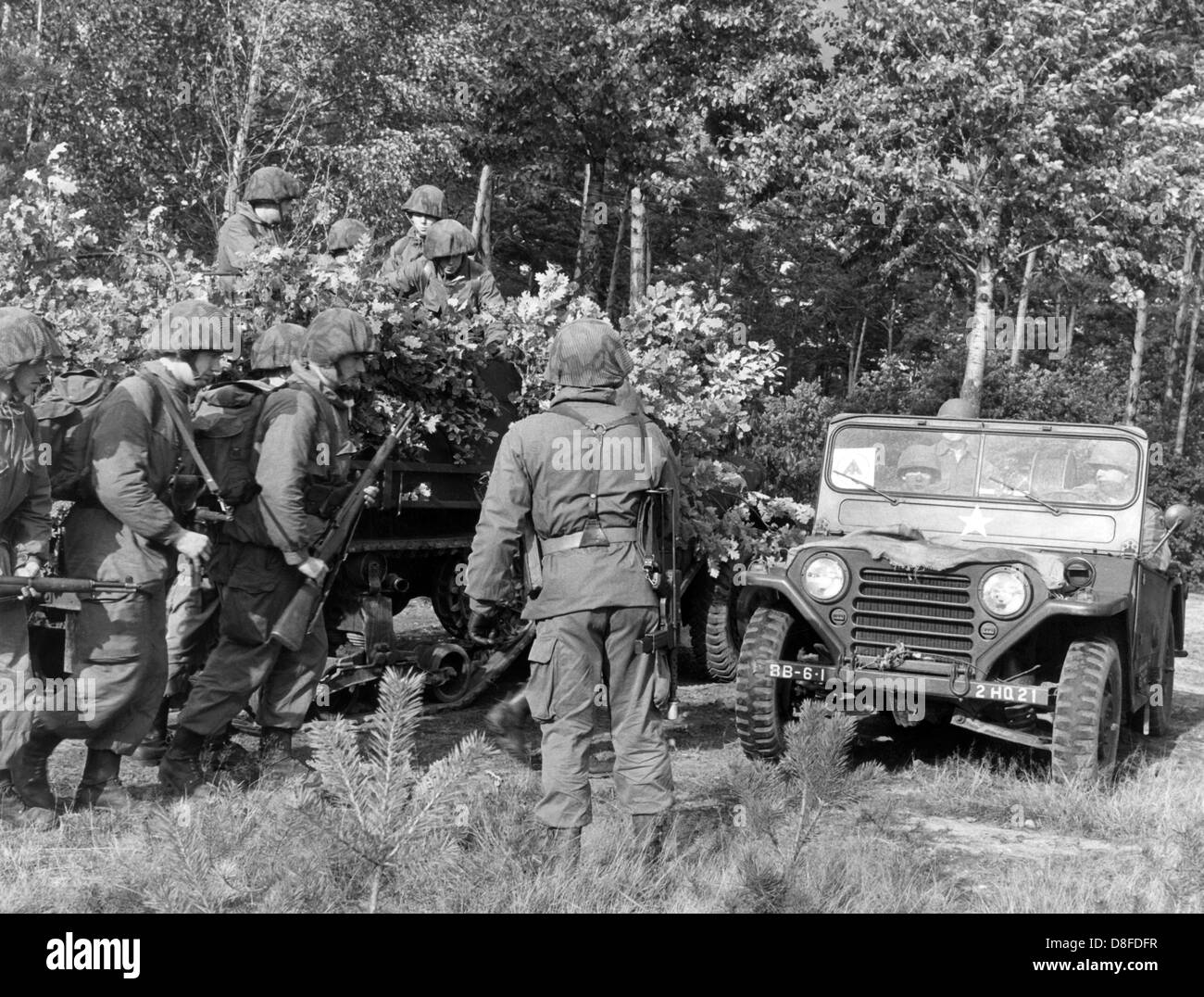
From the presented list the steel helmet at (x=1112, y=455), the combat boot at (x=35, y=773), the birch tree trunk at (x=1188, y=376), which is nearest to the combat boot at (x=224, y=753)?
the combat boot at (x=35, y=773)

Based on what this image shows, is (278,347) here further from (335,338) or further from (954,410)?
(954,410)

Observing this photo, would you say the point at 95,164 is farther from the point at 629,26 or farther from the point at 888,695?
the point at 888,695

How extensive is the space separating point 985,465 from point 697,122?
46.1 ft

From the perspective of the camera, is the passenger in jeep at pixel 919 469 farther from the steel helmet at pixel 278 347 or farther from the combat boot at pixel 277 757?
the combat boot at pixel 277 757

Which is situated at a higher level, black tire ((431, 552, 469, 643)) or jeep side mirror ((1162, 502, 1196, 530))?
jeep side mirror ((1162, 502, 1196, 530))

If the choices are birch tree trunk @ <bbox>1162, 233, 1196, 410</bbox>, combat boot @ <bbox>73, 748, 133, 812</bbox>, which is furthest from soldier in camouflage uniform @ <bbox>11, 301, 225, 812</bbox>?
birch tree trunk @ <bbox>1162, 233, 1196, 410</bbox>

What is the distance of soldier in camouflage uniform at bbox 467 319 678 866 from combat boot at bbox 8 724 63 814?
66.5 inches

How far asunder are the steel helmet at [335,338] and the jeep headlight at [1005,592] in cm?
293

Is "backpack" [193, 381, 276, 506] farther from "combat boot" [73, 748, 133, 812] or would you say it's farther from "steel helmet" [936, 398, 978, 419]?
"steel helmet" [936, 398, 978, 419]

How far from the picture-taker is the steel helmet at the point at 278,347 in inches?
237

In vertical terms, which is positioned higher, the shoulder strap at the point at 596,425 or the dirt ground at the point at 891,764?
the shoulder strap at the point at 596,425

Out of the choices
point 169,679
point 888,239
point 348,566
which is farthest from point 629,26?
point 169,679

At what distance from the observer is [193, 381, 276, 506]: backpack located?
5.67m

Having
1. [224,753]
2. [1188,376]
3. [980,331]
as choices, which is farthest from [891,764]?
[1188,376]
